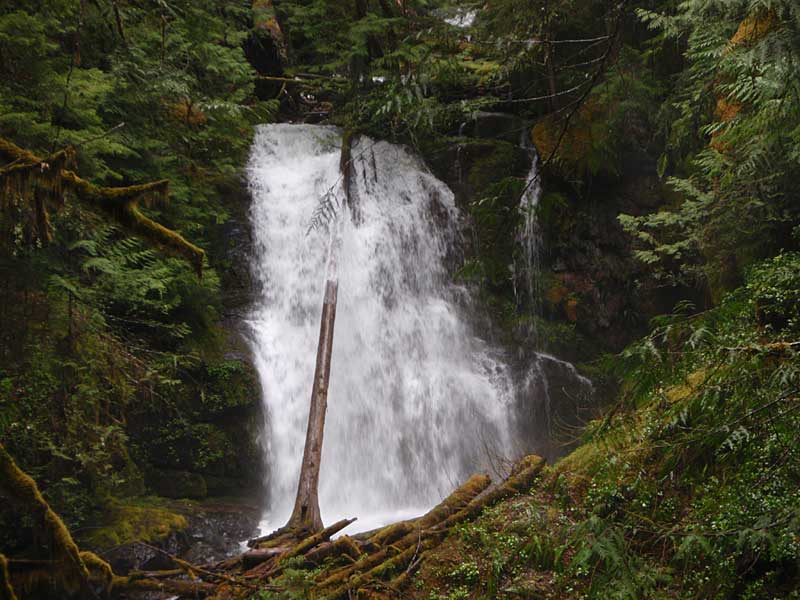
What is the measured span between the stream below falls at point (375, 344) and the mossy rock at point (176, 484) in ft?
3.82

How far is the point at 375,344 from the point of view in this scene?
12141 millimetres

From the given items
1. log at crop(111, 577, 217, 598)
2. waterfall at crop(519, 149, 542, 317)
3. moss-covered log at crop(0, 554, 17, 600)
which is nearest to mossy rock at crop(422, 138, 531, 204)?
waterfall at crop(519, 149, 542, 317)

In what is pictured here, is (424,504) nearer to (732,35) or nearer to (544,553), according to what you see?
(544,553)

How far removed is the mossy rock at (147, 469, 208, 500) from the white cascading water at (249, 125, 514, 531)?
1180 millimetres

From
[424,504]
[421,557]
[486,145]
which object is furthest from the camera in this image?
[486,145]

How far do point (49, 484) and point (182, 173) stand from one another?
6.31 m

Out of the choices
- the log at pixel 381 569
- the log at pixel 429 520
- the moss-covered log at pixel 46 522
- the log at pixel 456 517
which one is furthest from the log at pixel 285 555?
the moss-covered log at pixel 46 522

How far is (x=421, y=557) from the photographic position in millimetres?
4762

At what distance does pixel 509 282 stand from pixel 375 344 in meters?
4.36

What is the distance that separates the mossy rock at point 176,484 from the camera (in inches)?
363

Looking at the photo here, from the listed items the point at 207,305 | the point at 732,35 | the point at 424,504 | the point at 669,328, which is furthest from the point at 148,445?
the point at 732,35

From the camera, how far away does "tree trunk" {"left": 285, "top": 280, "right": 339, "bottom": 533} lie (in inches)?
287

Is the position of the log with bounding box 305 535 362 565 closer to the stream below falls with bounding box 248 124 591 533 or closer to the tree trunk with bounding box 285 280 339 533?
the tree trunk with bounding box 285 280 339 533

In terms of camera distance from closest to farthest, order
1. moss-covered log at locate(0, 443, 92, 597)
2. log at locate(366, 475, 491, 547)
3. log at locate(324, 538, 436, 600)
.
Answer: moss-covered log at locate(0, 443, 92, 597), log at locate(324, 538, 436, 600), log at locate(366, 475, 491, 547)
